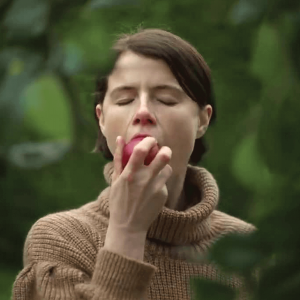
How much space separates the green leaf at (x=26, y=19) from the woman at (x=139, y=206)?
0.56 feet

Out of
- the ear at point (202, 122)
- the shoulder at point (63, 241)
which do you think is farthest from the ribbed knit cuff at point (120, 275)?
the ear at point (202, 122)

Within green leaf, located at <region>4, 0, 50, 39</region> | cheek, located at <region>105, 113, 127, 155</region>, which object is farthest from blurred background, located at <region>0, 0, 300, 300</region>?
cheek, located at <region>105, 113, 127, 155</region>

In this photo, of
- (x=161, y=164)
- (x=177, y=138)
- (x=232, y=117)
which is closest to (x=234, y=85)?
(x=232, y=117)

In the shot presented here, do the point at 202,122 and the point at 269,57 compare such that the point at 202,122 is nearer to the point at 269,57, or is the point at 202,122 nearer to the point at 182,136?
the point at 182,136

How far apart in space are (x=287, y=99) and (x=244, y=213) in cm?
6

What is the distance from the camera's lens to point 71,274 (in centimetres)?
52

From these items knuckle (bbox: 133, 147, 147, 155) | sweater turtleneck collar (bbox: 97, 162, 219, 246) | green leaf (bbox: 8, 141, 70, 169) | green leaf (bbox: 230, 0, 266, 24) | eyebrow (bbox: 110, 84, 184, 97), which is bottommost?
sweater turtleneck collar (bbox: 97, 162, 219, 246)

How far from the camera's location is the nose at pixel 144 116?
513 millimetres

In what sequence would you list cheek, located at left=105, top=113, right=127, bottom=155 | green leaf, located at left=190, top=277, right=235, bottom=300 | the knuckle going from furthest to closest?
cheek, located at left=105, top=113, right=127, bottom=155 < the knuckle < green leaf, located at left=190, top=277, right=235, bottom=300

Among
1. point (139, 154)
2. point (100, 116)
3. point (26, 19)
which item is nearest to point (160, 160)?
point (139, 154)

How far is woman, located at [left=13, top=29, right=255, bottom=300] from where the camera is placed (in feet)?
1.54

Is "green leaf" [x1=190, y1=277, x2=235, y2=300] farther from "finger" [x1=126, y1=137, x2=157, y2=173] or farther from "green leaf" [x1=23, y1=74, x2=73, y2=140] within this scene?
"finger" [x1=126, y1=137, x2=157, y2=173]

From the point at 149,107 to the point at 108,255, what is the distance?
16 centimetres

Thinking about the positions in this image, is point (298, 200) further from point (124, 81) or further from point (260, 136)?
point (124, 81)
